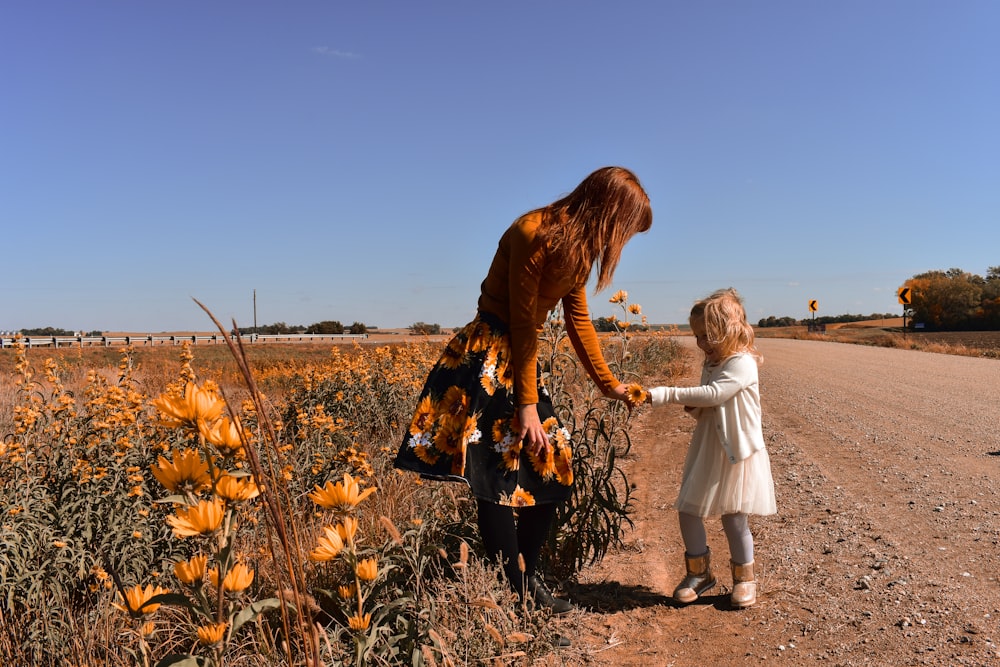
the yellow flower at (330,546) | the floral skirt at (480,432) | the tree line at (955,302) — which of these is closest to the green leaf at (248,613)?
the yellow flower at (330,546)

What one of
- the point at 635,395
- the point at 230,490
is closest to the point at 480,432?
the point at 635,395

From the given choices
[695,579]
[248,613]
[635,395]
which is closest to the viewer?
[248,613]

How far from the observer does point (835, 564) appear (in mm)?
3078

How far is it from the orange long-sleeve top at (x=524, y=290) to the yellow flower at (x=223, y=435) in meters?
1.29

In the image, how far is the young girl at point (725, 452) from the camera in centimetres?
271

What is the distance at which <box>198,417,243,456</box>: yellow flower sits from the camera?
1085 mm

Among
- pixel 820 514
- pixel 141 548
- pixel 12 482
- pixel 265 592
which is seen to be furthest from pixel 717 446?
pixel 12 482

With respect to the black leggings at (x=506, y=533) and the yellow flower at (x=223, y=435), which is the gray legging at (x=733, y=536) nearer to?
the black leggings at (x=506, y=533)

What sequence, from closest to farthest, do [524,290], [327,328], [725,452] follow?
[524,290]
[725,452]
[327,328]

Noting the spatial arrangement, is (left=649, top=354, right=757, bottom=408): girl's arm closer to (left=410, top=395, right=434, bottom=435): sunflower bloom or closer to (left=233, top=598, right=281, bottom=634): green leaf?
(left=410, top=395, right=434, bottom=435): sunflower bloom

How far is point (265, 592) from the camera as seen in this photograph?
2.48m

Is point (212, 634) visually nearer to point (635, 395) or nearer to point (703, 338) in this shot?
point (635, 395)

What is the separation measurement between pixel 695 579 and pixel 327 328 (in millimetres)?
58068

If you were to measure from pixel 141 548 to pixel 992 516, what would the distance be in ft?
13.7
